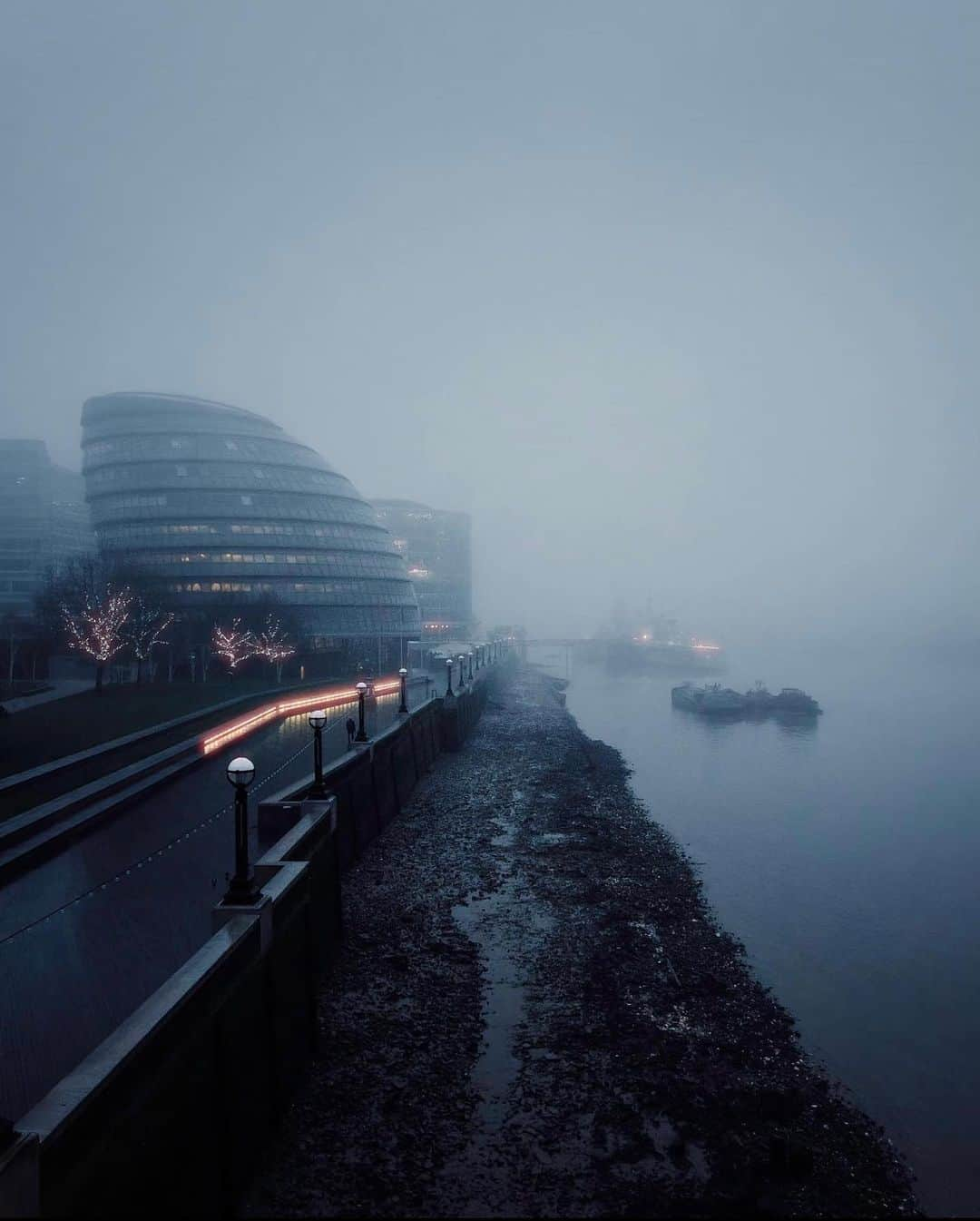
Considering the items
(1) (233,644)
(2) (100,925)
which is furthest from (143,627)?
(2) (100,925)

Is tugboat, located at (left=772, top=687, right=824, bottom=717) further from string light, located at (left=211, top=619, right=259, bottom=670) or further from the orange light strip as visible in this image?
string light, located at (left=211, top=619, right=259, bottom=670)

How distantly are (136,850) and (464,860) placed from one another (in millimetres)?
12035

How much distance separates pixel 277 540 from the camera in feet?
266

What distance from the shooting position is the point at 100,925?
14367mm

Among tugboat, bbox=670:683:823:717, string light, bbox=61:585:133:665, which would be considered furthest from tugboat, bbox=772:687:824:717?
string light, bbox=61:585:133:665

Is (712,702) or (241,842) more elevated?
(241,842)

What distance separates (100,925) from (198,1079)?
5.42 metres

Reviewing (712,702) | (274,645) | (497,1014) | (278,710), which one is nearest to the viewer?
(497,1014)

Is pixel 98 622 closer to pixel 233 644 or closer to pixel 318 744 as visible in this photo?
pixel 233 644

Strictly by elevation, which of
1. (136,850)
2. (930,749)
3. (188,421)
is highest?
(188,421)

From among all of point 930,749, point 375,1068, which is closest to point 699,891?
point 375,1068

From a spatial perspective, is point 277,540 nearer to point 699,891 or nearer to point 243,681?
point 243,681

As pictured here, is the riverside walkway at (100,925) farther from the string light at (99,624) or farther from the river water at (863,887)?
the string light at (99,624)

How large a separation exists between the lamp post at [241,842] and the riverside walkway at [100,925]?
5.98 ft
